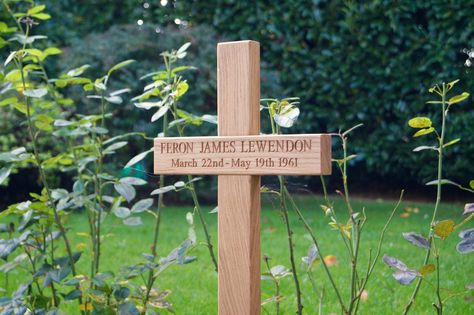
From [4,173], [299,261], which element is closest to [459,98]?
[4,173]

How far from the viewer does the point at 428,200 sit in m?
8.41

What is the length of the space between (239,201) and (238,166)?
0.10 metres

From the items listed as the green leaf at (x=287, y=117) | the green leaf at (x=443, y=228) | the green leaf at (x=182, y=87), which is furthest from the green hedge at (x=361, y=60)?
the green leaf at (x=287, y=117)

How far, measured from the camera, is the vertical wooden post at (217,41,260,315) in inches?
80.6

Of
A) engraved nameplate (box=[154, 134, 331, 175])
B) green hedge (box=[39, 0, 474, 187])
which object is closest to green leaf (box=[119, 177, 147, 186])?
engraved nameplate (box=[154, 134, 331, 175])

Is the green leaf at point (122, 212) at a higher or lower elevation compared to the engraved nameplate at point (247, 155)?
lower

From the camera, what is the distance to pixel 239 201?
2059 millimetres

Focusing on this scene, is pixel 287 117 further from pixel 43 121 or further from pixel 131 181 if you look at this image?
pixel 43 121

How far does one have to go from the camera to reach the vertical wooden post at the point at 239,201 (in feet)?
6.72

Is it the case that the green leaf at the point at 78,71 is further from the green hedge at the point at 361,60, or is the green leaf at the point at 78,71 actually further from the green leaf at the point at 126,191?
the green hedge at the point at 361,60

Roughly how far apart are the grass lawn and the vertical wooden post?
50 centimetres

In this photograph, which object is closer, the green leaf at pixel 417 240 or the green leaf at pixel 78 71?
the green leaf at pixel 417 240

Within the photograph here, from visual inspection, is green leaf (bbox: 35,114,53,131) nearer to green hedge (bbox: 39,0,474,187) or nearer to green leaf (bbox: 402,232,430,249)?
green leaf (bbox: 402,232,430,249)

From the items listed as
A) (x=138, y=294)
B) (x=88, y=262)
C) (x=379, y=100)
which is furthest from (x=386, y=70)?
(x=138, y=294)
